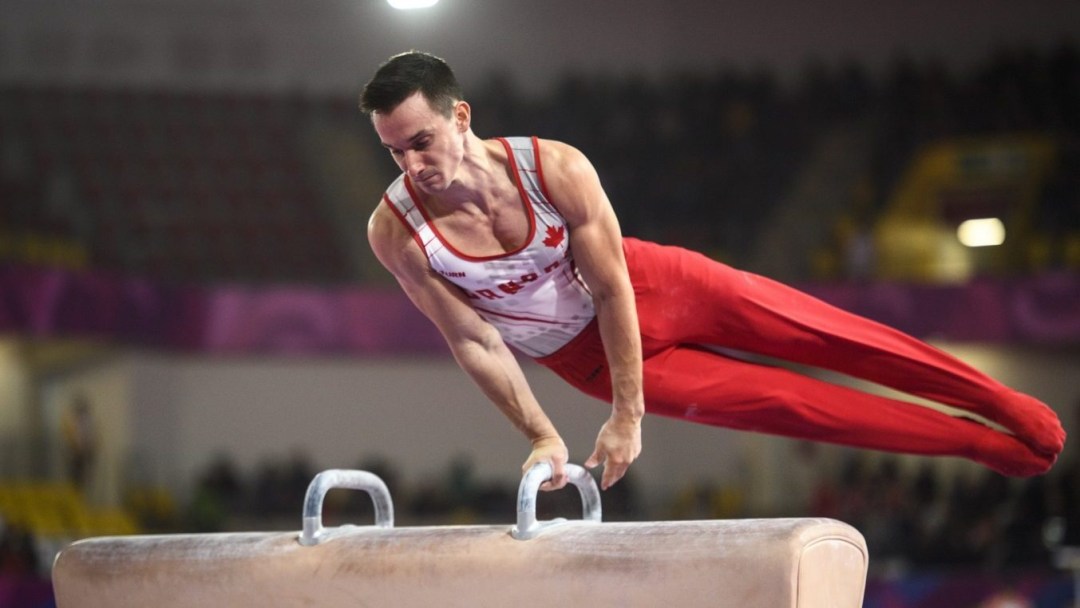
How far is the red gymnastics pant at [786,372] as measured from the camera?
135 inches

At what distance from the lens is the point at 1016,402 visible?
3500 millimetres

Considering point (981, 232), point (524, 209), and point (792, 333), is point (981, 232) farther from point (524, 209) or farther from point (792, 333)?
point (524, 209)

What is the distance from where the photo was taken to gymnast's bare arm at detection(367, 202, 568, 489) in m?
3.23

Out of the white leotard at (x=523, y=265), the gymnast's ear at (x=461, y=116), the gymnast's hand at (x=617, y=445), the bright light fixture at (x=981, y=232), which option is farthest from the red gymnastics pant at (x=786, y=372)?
the bright light fixture at (x=981, y=232)

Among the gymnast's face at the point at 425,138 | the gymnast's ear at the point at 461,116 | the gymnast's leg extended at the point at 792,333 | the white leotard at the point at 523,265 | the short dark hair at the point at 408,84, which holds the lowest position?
the gymnast's leg extended at the point at 792,333

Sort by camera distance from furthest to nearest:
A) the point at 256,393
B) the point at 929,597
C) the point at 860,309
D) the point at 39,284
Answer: the point at 256,393 → the point at 860,309 → the point at 39,284 → the point at 929,597

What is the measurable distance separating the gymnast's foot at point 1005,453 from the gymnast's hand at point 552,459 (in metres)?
1.32

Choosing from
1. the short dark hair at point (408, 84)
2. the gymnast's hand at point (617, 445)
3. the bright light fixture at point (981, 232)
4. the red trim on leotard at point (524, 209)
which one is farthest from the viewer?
the bright light fixture at point (981, 232)

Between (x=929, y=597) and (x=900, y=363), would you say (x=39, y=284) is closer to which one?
(x=929, y=597)

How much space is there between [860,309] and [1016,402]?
28.6ft

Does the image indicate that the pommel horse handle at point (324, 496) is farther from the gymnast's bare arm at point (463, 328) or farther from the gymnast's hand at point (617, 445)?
the gymnast's hand at point (617, 445)

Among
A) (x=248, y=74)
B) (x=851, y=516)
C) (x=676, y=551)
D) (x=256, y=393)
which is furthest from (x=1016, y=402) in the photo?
(x=248, y=74)

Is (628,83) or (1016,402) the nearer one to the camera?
(1016,402)

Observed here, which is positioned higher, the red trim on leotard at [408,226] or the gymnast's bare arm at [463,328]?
the red trim on leotard at [408,226]
